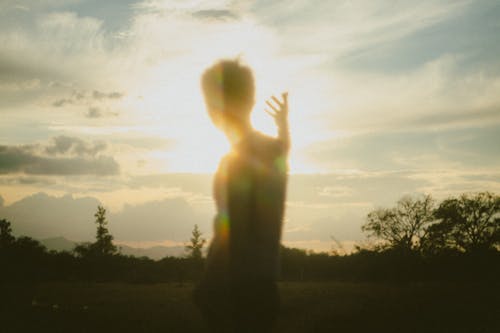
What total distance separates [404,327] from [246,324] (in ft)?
22.1

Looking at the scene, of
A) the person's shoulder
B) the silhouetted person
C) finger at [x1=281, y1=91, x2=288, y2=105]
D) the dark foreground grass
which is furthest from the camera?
the dark foreground grass

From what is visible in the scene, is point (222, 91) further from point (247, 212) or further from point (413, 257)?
point (413, 257)

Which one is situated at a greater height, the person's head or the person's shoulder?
the person's head

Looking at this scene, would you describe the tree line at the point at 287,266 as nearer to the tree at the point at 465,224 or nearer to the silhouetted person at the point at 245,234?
the silhouetted person at the point at 245,234

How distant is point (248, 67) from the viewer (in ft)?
7.32

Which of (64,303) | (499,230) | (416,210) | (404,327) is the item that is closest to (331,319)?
(404,327)

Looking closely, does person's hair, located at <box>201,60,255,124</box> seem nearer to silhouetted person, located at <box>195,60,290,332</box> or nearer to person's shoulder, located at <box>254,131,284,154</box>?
silhouetted person, located at <box>195,60,290,332</box>

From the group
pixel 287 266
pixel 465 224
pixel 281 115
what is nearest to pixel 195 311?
pixel 281 115

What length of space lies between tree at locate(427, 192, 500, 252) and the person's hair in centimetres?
5208

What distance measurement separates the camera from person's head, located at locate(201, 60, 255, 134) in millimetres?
2217

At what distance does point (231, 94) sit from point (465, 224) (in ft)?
181

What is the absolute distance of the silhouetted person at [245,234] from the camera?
80.0 inches

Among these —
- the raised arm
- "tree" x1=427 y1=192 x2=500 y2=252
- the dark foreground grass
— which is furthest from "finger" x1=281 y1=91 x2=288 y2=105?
"tree" x1=427 y1=192 x2=500 y2=252

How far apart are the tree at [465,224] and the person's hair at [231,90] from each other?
52.1 m
